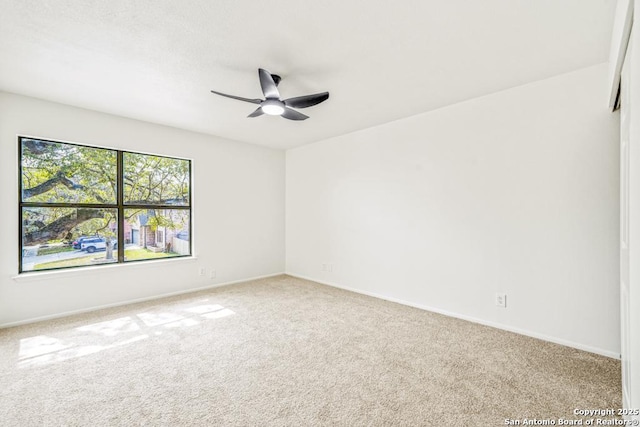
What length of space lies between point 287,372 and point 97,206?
3098 mm

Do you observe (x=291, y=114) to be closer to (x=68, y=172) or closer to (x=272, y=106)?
(x=272, y=106)

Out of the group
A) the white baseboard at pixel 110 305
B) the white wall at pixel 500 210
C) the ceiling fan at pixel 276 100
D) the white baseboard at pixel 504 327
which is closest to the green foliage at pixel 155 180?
the white baseboard at pixel 110 305

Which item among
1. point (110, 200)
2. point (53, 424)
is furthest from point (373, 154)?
point (53, 424)

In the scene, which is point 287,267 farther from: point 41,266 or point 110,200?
point 41,266

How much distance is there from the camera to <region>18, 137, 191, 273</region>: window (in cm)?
312

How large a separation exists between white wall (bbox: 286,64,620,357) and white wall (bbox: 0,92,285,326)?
1.52 meters

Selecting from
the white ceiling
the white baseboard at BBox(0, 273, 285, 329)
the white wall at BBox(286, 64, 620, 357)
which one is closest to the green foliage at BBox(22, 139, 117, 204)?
the white ceiling

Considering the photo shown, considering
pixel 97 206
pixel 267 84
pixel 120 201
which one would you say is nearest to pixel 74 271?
pixel 97 206

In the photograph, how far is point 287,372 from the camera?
2125 millimetres

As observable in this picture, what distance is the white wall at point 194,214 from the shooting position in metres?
2.95

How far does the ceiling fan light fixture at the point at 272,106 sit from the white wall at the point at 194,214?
1408 mm

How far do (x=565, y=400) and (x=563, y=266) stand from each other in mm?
1177

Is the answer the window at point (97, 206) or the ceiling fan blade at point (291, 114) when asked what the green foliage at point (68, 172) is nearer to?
the window at point (97, 206)

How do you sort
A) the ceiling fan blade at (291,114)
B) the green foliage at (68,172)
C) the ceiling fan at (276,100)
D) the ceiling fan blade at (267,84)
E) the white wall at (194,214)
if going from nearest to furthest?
the ceiling fan blade at (267,84) → the ceiling fan at (276,100) → the ceiling fan blade at (291,114) → the white wall at (194,214) → the green foliage at (68,172)
